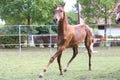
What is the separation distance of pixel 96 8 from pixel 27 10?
7899 millimetres

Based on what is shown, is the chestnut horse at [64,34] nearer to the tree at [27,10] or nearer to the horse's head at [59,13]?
the horse's head at [59,13]

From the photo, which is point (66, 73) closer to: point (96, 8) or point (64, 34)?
point (64, 34)

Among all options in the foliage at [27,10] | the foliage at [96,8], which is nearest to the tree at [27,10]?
the foliage at [27,10]

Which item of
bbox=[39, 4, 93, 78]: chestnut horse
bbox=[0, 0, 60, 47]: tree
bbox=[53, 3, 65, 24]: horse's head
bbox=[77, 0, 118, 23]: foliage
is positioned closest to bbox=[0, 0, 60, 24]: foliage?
bbox=[0, 0, 60, 47]: tree

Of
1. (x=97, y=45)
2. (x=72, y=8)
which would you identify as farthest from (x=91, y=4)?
(x=72, y=8)

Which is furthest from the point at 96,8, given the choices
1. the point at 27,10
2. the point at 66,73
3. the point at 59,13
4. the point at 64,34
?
the point at 59,13

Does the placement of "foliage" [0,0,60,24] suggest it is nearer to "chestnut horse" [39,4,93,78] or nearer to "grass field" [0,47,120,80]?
"grass field" [0,47,120,80]

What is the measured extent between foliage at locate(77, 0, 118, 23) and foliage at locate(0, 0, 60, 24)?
17.4 feet

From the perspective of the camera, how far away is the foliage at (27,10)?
3278cm

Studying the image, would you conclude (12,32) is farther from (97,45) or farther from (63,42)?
(63,42)

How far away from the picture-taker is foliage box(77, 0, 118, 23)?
123 feet

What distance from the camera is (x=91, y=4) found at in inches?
1501

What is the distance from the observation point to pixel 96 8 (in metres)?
37.6

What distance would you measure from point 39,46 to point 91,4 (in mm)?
8385
